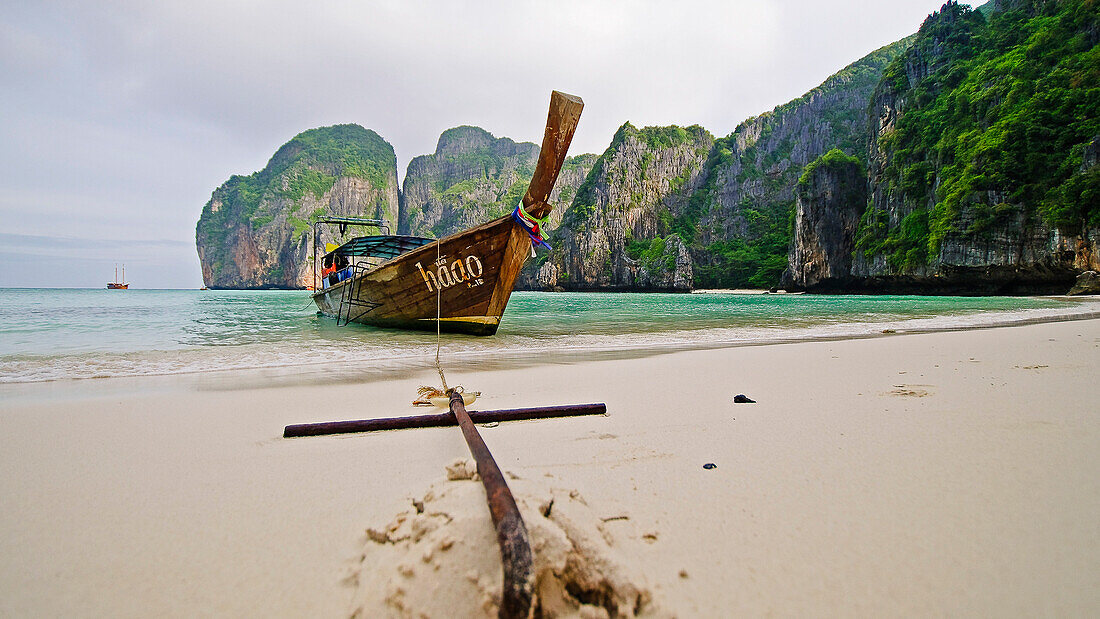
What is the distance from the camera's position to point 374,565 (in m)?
1.08

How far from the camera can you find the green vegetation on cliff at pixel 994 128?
27.6 metres

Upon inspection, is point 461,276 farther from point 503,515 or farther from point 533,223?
point 503,515

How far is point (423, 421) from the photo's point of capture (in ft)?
7.87

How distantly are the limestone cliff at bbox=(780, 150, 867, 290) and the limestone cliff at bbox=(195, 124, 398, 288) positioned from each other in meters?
97.9

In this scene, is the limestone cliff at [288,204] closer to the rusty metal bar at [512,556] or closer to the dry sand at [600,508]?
the dry sand at [600,508]

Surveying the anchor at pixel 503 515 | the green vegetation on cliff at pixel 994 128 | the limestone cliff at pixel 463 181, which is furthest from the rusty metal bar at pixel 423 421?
the limestone cliff at pixel 463 181

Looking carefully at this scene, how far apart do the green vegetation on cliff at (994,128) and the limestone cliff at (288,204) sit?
106 m

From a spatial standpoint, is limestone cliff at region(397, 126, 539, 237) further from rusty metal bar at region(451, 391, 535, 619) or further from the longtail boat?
rusty metal bar at region(451, 391, 535, 619)

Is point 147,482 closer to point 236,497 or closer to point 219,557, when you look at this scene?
point 236,497

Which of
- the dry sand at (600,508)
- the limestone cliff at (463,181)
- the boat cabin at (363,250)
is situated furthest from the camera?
the limestone cliff at (463,181)

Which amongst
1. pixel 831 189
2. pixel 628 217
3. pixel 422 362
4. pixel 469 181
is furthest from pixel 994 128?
pixel 469 181

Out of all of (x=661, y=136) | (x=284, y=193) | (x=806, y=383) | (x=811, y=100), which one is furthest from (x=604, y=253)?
(x=284, y=193)

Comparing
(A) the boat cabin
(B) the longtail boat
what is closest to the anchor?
(B) the longtail boat

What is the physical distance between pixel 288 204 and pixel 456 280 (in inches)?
5095
